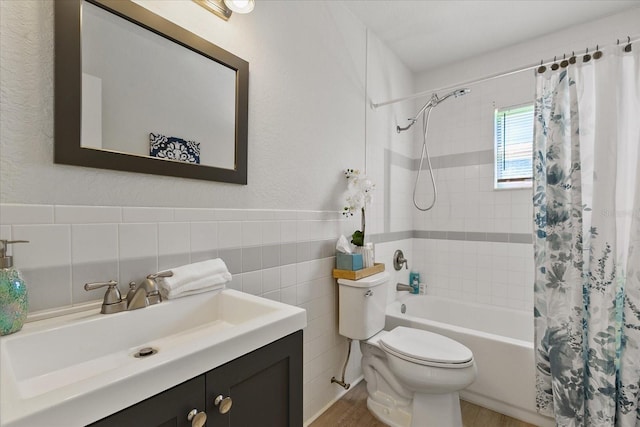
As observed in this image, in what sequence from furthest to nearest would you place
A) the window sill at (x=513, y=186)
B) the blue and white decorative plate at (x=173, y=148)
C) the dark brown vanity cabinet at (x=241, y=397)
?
1. the window sill at (x=513, y=186)
2. the blue and white decorative plate at (x=173, y=148)
3. the dark brown vanity cabinet at (x=241, y=397)

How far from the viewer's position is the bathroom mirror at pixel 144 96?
903mm

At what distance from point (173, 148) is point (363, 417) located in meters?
1.82

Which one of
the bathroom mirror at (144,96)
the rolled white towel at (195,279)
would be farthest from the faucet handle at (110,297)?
the bathroom mirror at (144,96)

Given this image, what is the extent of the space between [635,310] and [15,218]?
97.4 inches

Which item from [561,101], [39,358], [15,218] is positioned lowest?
[39,358]

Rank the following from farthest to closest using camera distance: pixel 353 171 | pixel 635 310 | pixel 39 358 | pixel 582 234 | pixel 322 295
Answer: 1. pixel 353 171
2. pixel 322 295
3. pixel 582 234
4. pixel 635 310
5. pixel 39 358

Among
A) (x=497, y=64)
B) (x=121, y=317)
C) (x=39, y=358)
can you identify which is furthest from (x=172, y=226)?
(x=497, y=64)

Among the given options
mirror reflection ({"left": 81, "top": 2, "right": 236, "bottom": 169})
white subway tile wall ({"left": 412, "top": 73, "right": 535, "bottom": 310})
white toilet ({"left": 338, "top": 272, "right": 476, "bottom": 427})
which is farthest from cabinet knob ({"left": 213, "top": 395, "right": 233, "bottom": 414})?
white subway tile wall ({"left": 412, "top": 73, "right": 535, "bottom": 310})

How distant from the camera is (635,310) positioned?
4.75ft

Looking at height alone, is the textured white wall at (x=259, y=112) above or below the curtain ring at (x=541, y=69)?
below

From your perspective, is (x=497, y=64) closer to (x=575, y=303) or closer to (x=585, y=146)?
(x=585, y=146)

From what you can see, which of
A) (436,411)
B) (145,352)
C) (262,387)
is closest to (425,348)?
(436,411)

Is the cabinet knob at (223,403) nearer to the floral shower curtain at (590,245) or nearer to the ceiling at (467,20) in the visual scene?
the floral shower curtain at (590,245)

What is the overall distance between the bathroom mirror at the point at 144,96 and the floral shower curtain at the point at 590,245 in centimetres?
174
